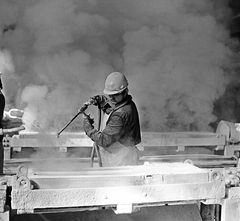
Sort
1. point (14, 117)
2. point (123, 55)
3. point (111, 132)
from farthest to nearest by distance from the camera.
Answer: point (123, 55) → point (14, 117) → point (111, 132)

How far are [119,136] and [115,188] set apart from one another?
90 centimetres

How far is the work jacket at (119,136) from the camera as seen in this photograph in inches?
158

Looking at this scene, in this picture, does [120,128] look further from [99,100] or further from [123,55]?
[123,55]

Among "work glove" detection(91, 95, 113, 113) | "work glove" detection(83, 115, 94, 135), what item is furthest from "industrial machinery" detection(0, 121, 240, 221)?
"work glove" detection(91, 95, 113, 113)

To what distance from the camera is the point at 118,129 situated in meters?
4.01

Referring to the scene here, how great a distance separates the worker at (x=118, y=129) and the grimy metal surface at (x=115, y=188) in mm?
493

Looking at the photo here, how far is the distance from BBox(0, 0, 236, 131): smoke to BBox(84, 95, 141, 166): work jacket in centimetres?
452

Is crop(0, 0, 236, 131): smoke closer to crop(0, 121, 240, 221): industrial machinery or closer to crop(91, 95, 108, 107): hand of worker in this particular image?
crop(91, 95, 108, 107): hand of worker

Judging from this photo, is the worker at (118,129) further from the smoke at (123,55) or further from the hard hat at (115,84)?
the smoke at (123,55)

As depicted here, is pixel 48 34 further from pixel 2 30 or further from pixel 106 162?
pixel 106 162

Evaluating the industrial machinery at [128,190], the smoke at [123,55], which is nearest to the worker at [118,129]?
the industrial machinery at [128,190]

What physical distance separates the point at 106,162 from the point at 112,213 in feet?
2.29

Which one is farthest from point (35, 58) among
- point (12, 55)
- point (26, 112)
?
point (26, 112)

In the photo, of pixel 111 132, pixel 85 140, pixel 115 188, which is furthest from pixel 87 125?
pixel 85 140
